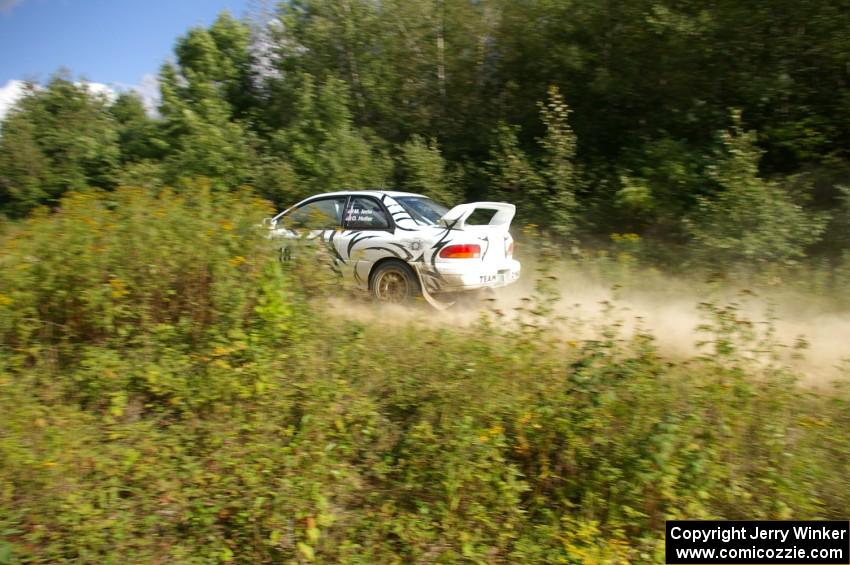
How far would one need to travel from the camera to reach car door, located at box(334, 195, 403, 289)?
26.6ft

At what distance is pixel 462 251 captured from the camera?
306 inches

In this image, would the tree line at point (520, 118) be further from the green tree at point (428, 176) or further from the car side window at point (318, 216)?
the car side window at point (318, 216)

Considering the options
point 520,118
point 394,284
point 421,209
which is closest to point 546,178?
point 520,118

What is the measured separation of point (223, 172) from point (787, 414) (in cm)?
1188

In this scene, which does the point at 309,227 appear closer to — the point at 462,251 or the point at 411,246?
the point at 411,246

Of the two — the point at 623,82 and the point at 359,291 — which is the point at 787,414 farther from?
the point at 623,82

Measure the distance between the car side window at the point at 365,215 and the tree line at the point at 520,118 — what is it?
164 cm

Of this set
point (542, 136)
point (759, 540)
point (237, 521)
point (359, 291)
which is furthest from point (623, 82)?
point (237, 521)

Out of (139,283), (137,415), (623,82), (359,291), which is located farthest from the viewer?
(623,82)

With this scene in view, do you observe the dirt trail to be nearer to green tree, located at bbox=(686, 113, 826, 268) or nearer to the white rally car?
the white rally car

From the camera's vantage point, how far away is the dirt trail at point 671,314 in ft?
20.8

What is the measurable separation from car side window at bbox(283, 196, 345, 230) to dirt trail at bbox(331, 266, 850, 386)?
92cm

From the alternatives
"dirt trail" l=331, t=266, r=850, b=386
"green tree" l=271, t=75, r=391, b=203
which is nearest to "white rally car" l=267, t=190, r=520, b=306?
"dirt trail" l=331, t=266, r=850, b=386

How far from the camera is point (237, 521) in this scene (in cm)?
421
